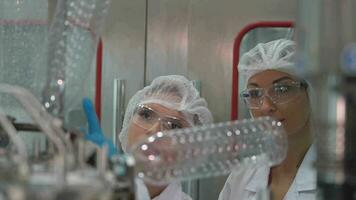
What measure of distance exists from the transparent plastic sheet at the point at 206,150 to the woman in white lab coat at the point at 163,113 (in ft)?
2.48

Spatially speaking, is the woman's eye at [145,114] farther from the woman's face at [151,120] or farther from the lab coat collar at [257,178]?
the lab coat collar at [257,178]

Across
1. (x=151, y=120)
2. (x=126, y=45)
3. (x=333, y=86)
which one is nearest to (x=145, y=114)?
(x=151, y=120)

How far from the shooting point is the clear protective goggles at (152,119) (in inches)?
65.1

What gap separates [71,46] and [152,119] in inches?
34.3

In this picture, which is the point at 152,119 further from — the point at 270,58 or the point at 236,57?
the point at 236,57

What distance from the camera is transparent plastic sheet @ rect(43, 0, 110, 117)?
789mm

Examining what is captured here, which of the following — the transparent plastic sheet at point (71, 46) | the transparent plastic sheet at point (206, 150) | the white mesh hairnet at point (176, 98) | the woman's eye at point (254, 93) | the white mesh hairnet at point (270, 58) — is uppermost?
the transparent plastic sheet at point (71, 46)

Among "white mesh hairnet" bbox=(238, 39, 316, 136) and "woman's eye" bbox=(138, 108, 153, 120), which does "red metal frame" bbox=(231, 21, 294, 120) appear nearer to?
"white mesh hairnet" bbox=(238, 39, 316, 136)

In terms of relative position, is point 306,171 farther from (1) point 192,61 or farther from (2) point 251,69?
(1) point 192,61

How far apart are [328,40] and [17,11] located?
1.08 meters

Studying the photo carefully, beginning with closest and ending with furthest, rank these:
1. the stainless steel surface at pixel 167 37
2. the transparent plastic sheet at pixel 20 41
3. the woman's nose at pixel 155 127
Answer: the transparent plastic sheet at pixel 20 41 < the woman's nose at pixel 155 127 < the stainless steel surface at pixel 167 37

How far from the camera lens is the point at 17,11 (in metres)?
1.50

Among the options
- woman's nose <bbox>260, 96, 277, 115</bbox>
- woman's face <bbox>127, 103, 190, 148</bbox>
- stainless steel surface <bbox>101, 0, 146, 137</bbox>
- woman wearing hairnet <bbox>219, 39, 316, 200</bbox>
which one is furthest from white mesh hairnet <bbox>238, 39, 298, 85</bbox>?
stainless steel surface <bbox>101, 0, 146, 137</bbox>

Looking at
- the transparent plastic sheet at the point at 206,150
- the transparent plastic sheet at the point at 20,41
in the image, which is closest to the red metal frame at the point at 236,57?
the transparent plastic sheet at the point at 20,41
